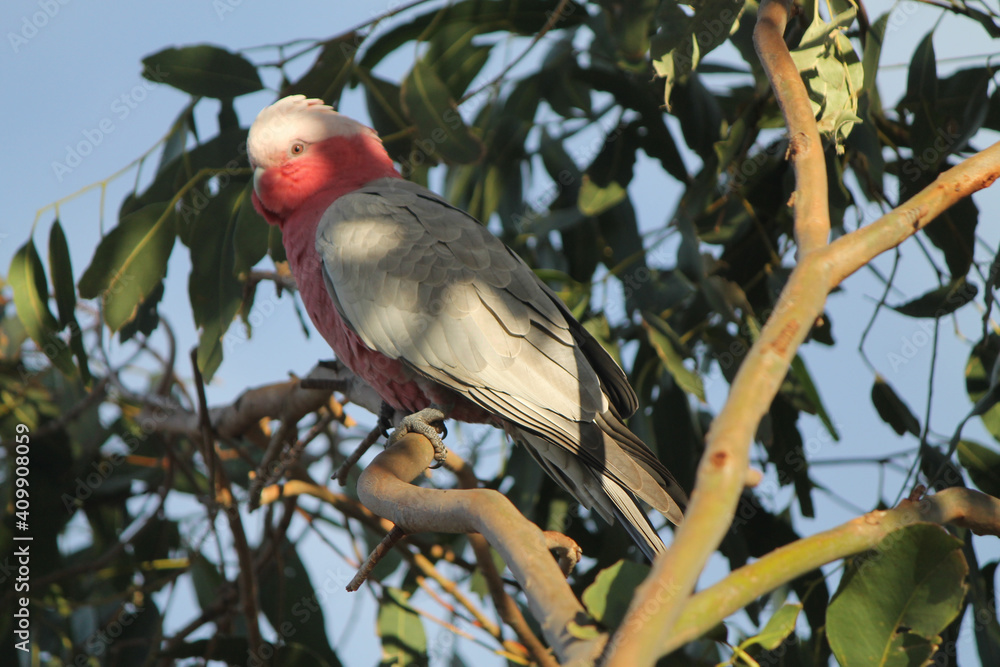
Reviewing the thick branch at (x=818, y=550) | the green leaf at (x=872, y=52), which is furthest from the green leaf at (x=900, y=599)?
the green leaf at (x=872, y=52)

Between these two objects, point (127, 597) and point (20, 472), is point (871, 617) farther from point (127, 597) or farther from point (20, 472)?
point (20, 472)

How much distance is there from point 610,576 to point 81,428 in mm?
2263

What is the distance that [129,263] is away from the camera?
1917 millimetres

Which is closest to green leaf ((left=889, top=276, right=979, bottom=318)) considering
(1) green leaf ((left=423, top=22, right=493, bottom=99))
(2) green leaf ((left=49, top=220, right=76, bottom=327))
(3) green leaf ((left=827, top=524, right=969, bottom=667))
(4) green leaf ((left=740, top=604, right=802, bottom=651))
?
(3) green leaf ((left=827, top=524, right=969, bottom=667))

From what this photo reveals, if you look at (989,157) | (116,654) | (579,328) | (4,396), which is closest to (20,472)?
(4,396)

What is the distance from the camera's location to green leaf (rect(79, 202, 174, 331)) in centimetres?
190

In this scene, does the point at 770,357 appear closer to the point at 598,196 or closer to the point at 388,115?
the point at 598,196

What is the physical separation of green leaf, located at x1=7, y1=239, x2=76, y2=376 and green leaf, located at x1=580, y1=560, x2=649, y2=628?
1.49 metres

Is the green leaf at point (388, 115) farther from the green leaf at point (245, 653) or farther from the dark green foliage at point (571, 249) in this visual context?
the green leaf at point (245, 653)

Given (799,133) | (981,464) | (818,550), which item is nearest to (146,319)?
(799,133)

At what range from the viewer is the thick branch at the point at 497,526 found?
68 cm

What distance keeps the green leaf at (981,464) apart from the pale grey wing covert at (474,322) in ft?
2.33

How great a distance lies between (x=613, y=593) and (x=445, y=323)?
85 centimetres

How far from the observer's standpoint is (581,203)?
204 centimetres
